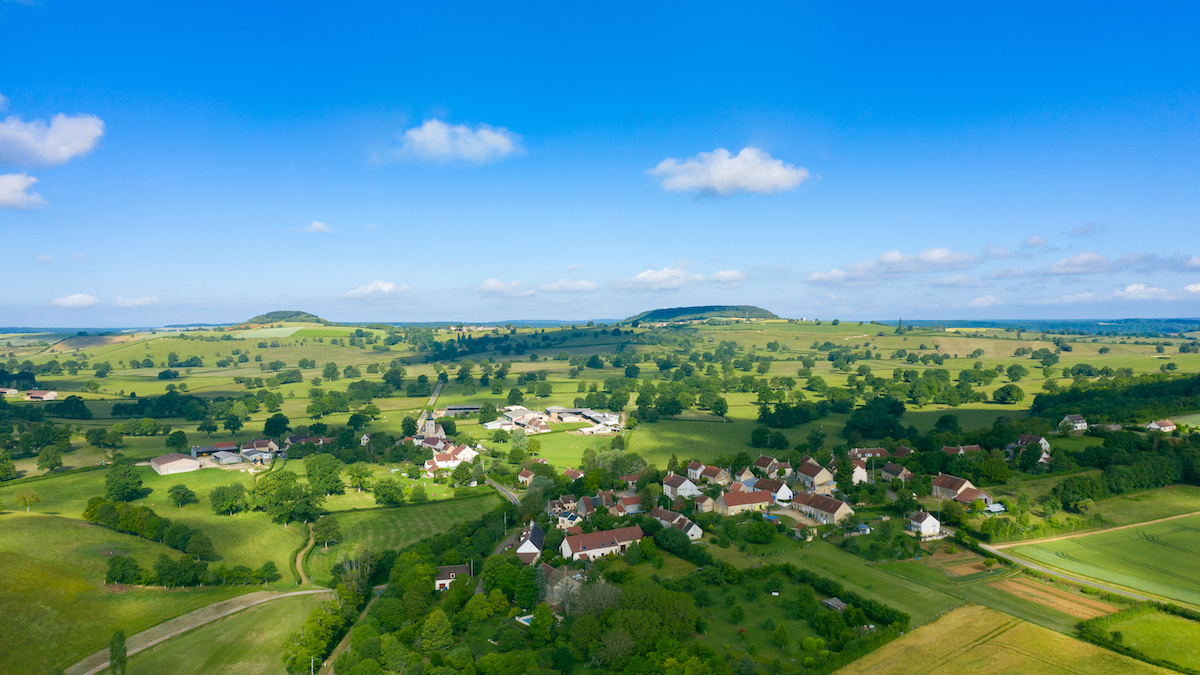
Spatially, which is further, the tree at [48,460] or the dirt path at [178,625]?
the tree at [48,460]

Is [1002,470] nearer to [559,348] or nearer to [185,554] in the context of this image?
[185,554]

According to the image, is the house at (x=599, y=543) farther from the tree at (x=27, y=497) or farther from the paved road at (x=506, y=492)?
the tree at (x=27, y=497)

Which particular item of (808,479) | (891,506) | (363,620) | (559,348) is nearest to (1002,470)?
(891,506)

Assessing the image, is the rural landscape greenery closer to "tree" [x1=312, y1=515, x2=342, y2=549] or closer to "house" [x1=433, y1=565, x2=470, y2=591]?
"tree" [x1=312, y1=515, x2=342, y2=549]

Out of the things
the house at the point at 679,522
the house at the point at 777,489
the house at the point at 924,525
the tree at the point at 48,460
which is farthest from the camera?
the tree at the point at 48,460

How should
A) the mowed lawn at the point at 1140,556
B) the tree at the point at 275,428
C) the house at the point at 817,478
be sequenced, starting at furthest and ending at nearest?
the tree at the point at 275,428 < the house at the point at 817,478 < the mowed lawn at the point at 1140,556

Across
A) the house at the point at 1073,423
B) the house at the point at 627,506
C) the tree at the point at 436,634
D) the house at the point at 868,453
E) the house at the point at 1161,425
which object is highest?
the house at the point at 1161,425

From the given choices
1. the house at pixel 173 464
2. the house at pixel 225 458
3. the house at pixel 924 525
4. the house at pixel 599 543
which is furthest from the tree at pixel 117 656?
the house at pixel 924 525

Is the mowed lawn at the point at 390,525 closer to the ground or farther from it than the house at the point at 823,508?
closer to the ground
